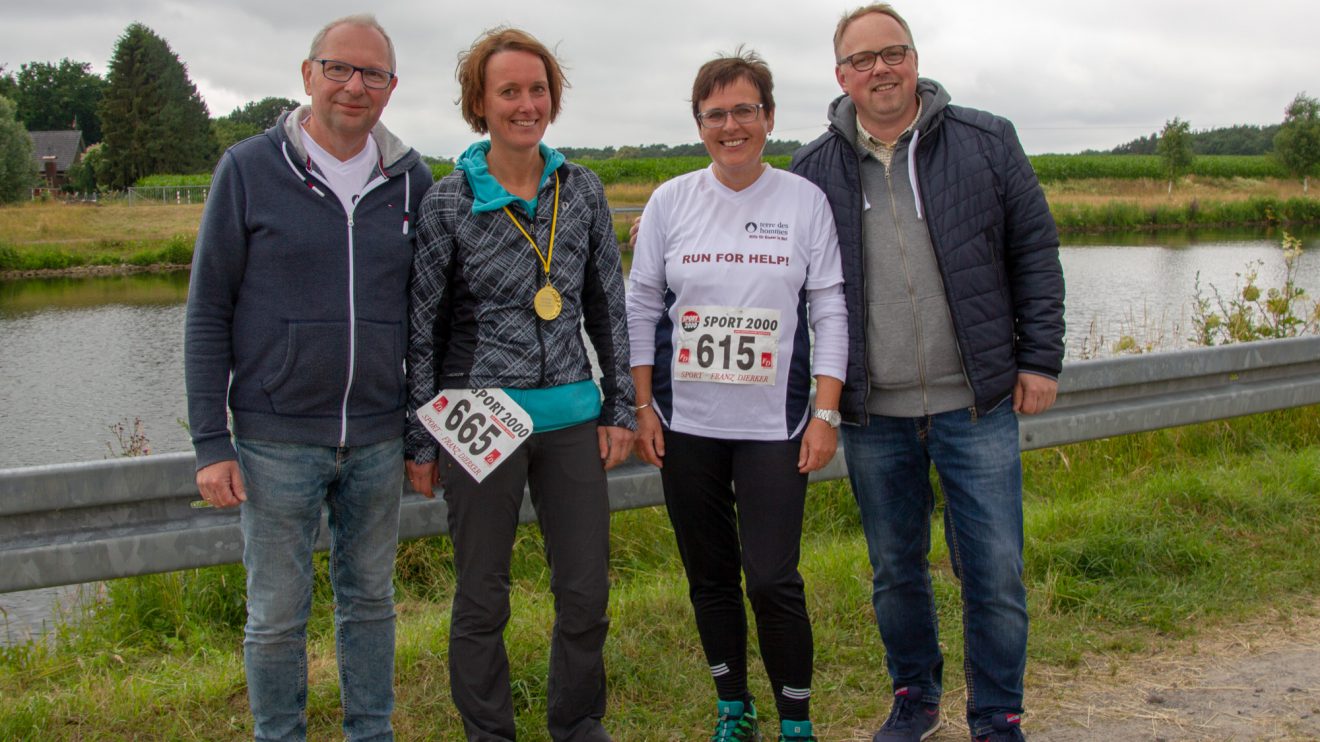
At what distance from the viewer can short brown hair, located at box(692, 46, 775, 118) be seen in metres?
3.02

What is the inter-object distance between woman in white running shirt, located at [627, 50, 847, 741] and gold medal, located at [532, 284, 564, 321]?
0.35 m

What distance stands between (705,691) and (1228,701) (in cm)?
160

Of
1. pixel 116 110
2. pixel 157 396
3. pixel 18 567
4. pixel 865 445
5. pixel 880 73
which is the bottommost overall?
pixel 157 396

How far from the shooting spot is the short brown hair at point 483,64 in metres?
2.86

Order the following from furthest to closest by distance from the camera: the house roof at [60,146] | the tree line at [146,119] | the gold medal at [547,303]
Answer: the house roof at [60,146], the tree line at [146,119], the gold medal at [547,303]

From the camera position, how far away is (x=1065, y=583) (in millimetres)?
4141

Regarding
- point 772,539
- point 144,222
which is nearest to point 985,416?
point 772,539

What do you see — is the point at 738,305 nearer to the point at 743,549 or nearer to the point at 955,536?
the point at 743,549

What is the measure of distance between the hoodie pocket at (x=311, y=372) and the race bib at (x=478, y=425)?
0.25 meters

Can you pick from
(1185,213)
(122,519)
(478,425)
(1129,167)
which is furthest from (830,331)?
(1129,167)

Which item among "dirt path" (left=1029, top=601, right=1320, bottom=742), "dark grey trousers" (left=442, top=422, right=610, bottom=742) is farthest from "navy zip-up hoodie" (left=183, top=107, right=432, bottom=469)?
"dirt path" (left=1029, top=601, right=1320, bottom=742)

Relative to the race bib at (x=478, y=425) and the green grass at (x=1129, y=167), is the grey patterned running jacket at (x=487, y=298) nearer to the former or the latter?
the race bib at (x=478, y=425)

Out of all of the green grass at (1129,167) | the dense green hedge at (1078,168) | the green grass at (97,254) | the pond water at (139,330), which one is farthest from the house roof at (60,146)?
the green grass at (1129,167)

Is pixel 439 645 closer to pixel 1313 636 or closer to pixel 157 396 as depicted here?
pixel 1313 636
